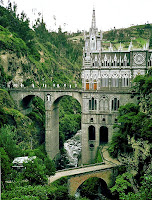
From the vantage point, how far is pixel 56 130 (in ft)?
230

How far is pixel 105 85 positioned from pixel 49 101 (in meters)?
13.4

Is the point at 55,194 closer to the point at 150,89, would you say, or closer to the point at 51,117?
the point at 150,89

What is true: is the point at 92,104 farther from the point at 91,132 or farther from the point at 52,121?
the point at 52,121

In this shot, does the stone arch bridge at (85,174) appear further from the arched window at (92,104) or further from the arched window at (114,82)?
the arched window at (114,82)

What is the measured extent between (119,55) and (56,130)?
80.0ft

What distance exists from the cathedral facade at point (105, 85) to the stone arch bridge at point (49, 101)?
11.8 feet

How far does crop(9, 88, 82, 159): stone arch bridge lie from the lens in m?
63.5

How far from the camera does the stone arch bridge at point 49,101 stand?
63.5 m

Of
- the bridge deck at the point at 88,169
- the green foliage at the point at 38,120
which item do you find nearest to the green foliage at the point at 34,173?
the bridge deck at the point at 88,169

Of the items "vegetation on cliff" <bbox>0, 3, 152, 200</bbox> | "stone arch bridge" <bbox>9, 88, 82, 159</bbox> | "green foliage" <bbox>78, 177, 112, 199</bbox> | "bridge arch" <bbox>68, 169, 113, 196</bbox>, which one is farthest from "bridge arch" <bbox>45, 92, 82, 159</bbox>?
"bridge arch" <bbox>68, 169, 113, 196</bbox>

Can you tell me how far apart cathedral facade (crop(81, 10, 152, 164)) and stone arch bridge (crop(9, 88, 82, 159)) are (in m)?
3.59

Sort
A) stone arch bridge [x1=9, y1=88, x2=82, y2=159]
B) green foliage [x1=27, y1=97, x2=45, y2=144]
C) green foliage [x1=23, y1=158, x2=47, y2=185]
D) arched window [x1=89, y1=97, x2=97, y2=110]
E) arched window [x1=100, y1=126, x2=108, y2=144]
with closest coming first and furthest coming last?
green foliage [x1=23, y1=158, x2=47, y2=185] → arched window [x1=89, y1=97, x2=97, y2=110] → stone arch bridge [x1=9, y1=88, x2=82, y2=159] → arched window [x1=100, y1=126, x2=108, y2=144] → green foliage [x1=27, y1=97, x2=45, y2=144]

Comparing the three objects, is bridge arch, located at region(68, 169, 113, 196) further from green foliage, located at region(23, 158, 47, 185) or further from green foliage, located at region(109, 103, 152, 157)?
green foliage, located at region(23, 158, 47, 185)

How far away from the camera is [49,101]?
64062 millimetres
